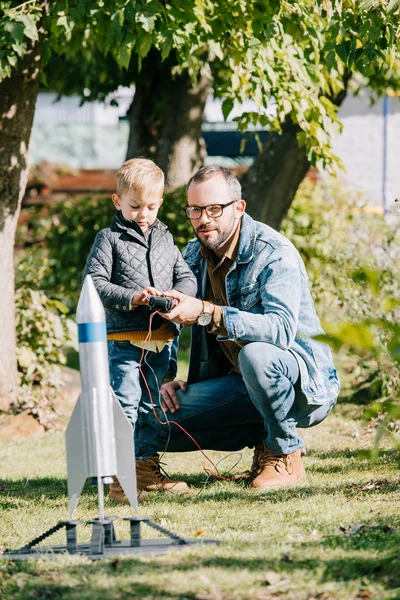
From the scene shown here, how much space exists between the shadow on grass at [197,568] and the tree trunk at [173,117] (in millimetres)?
7693

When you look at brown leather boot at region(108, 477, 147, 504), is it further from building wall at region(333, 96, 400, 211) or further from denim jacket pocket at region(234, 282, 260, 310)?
building wall at region(333, 96, 400, 211)

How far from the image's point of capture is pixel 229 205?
4.52m

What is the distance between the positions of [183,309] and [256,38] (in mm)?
2428

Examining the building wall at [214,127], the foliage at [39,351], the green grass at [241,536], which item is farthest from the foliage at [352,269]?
the building wall at [214,127]

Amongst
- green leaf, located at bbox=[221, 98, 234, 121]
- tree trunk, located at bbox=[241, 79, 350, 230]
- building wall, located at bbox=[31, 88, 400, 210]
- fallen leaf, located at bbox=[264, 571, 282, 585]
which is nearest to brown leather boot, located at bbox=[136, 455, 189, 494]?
fallen leaf, located at bbox=[264, 571, 282, 585]

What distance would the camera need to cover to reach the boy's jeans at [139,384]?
14.6 ft

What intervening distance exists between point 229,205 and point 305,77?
262cm

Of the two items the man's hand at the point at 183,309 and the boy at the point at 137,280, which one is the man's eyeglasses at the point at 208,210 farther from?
the man's hand at the point at 183,309

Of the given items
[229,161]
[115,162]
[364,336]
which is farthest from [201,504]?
[115,162]

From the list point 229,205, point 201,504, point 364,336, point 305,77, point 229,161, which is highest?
point 229,161

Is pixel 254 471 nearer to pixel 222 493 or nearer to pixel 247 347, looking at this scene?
pixel 222 493

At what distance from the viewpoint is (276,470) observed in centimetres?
455

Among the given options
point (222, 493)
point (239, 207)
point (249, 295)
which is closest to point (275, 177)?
point (239, 207)

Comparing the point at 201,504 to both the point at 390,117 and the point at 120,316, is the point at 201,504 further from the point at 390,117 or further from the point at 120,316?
the point at 390,117
